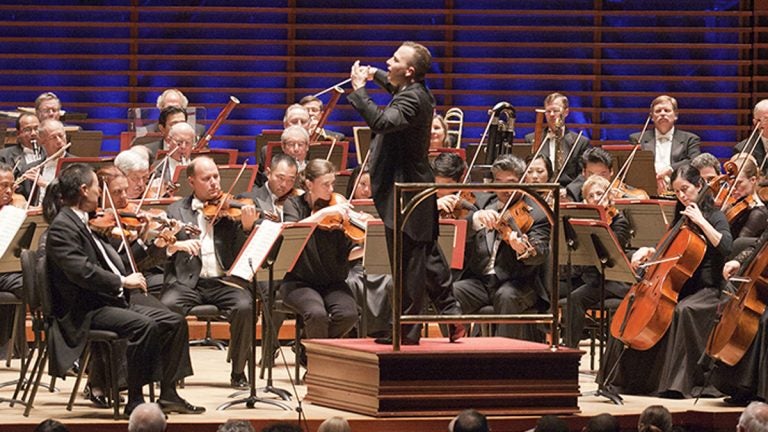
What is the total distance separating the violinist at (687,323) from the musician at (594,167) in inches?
42.5

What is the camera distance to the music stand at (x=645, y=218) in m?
6.08

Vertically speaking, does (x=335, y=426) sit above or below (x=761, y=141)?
below

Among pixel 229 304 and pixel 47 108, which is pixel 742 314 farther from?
pixel 47 108

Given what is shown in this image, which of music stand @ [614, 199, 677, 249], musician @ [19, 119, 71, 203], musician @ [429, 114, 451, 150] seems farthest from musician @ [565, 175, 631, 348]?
musician @ [19, 119, 71, 203]

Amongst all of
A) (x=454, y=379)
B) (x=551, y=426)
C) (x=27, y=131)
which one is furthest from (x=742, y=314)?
(x=27, y=131)

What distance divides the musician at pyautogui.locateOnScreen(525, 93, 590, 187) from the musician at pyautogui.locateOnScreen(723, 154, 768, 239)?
1657 millimetres

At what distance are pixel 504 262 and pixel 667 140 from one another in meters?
2.14

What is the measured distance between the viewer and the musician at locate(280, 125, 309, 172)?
686 centimetres

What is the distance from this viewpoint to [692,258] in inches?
214

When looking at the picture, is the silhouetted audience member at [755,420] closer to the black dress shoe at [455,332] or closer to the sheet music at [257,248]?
the black dress shoe at [455,332]

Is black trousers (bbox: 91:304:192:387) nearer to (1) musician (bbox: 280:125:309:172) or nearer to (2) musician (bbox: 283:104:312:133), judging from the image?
(1) musician (bbox: 280:125:309:172)

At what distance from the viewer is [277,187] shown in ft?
20.8

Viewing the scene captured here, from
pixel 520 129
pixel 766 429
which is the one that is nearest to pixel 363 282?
pixel 766 429

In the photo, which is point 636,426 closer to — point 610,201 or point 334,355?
point 334,355
